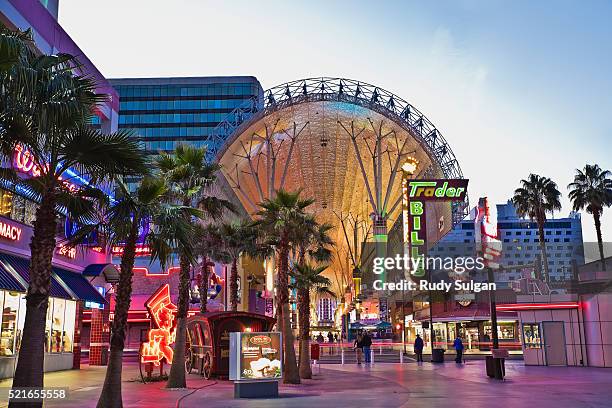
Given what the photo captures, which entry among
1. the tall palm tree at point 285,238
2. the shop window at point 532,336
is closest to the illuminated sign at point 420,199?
the shop window at point 532,336

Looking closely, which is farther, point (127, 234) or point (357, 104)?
point (357, 104)

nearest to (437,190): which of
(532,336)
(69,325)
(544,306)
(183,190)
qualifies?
(532,336)

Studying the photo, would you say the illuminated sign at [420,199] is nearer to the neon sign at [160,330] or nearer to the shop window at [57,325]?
the shop window at [57,325]

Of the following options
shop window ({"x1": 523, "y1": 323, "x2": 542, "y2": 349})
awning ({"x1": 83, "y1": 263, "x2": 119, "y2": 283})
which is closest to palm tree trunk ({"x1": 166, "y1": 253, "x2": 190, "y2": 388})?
awning ({"x1": 83, "y1": 263, "x2": 119, "y2": 283})

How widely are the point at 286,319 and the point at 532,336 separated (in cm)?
1692

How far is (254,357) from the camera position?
19.3 meters

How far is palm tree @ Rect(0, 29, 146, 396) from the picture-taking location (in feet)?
35.1

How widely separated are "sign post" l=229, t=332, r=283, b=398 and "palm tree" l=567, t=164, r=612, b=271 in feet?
151

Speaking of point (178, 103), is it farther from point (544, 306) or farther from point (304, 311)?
point (304, 311)

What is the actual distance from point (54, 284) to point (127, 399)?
10940 mm

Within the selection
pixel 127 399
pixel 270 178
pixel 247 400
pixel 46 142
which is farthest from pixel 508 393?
pixel 270 178

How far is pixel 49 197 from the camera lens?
11.9 meters

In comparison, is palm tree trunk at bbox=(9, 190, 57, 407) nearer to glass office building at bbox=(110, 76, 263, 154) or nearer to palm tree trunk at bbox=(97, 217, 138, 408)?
palm tree trunk at bbox=(97, 217, 138, 408)

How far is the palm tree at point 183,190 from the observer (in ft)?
70.9
